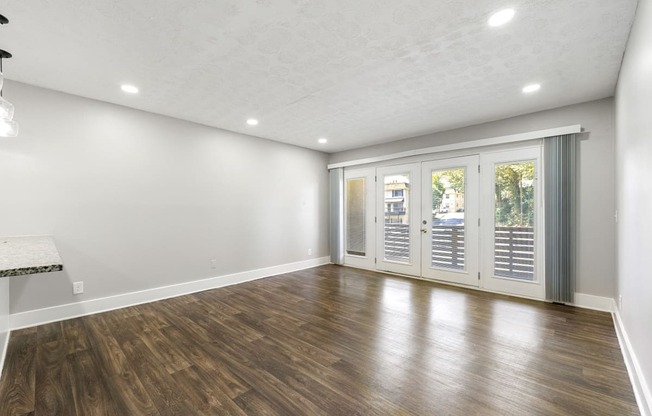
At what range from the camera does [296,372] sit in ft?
7.23

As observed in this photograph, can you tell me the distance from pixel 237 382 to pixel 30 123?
3.64 metres

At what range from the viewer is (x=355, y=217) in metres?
6.34

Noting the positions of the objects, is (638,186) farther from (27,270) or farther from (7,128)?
(7,128)

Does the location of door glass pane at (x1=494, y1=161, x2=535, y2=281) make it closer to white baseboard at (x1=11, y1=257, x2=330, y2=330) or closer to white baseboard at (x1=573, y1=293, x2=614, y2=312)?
white baseboard at (x1=573, y1=293, x2=614, y2=312)

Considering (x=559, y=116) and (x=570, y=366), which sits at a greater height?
(x=559, y=116)

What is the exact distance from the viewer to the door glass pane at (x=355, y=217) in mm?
6203

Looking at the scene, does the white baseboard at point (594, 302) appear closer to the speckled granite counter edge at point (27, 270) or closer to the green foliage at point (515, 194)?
the green foliage at point (515, 194)

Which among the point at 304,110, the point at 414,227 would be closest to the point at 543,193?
the point at 414,227

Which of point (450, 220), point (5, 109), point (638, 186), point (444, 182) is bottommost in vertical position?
point (450, 220)

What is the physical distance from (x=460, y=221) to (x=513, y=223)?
0.75m

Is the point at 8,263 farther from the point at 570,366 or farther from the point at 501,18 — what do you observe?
the point at 570,366

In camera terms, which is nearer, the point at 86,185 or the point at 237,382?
the point at 237,382

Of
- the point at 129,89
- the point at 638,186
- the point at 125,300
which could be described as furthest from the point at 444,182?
the point at 125,300

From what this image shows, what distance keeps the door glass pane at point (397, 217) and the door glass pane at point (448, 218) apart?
0.53m
